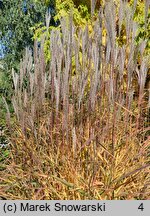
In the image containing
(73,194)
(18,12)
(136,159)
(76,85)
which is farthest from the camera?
(18,12)

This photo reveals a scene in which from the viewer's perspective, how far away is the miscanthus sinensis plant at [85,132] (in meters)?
2.12

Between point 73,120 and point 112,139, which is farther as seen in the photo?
point 73,120

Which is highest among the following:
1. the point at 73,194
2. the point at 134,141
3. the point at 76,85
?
the point at 76,85

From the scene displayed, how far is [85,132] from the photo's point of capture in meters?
2.35

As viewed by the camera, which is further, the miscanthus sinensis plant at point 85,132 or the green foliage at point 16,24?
the green foliage at point 16,24

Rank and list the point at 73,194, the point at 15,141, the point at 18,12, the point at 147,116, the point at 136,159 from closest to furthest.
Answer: the point at 73,194, the point at 136,159, the point at 15,141, the point at 147,116, the point at 18,12

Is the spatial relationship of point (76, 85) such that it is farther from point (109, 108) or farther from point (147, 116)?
point (147, 116)

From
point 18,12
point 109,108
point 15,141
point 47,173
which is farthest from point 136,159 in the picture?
point 18,12

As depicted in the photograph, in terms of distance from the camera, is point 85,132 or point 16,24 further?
→ point 16,24

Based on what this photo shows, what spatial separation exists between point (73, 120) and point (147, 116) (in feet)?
2.48

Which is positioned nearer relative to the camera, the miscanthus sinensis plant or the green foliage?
the miscanthus sinensis plant

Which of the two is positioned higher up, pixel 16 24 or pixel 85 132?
pixel 16 24

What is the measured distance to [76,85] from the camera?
2.40 m

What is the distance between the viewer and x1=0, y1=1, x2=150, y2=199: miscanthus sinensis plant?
2.12 m
